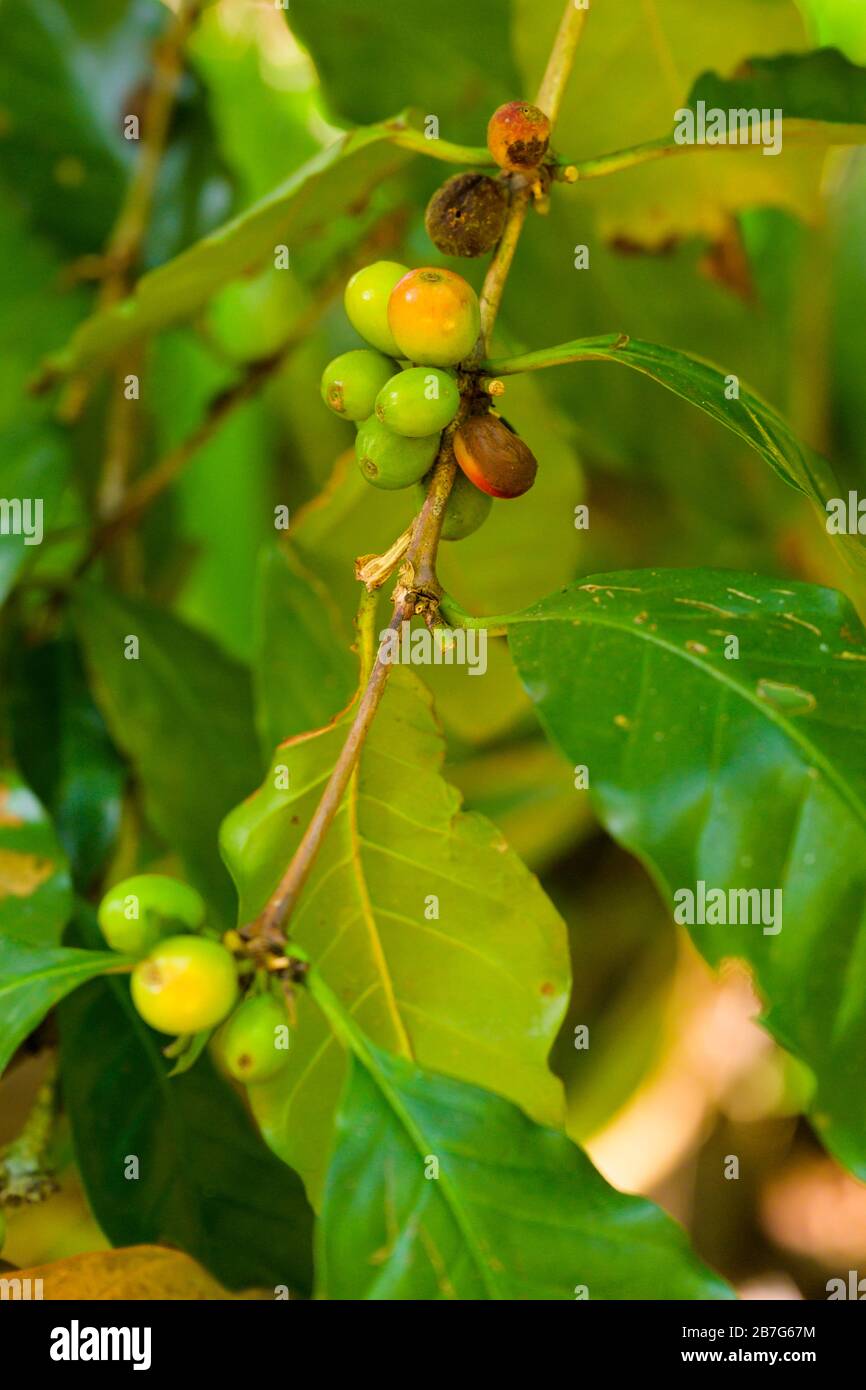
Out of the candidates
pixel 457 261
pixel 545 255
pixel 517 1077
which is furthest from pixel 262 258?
pixel 517 1077

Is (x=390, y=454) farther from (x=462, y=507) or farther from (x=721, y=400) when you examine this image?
(x=721, y=400)

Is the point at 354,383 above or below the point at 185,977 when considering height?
above

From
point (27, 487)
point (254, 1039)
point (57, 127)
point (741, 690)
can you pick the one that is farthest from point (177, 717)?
point (57, 127)

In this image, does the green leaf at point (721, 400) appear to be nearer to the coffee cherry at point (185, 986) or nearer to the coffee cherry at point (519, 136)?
the coffee cherry at point (519, 136)

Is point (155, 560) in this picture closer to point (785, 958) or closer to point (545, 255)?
point (545, 255)

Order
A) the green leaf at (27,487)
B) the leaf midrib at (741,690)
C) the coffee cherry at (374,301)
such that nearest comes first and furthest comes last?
the leaf midrib at (741,690)
the coffee cherry at (374,301)
the green leaf at (27,487)

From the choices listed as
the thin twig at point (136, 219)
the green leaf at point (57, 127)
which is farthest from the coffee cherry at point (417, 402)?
the green leaf at point (57, 127)

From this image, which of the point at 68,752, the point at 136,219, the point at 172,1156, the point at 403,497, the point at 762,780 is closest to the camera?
the point at 762,780
